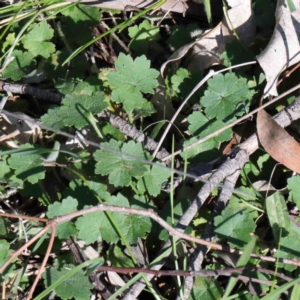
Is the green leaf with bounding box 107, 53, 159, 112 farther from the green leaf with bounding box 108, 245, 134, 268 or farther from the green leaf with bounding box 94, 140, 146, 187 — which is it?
the green leaf with bounding box 108, 245, 134, 268

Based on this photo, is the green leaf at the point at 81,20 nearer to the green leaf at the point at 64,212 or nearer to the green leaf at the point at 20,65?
the green leaf at the point at 20,65

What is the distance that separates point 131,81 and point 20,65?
69 centimetres

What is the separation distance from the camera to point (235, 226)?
2.13m

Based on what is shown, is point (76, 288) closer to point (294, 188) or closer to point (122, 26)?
point (294, 188)

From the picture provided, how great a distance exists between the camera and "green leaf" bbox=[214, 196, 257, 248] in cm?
212

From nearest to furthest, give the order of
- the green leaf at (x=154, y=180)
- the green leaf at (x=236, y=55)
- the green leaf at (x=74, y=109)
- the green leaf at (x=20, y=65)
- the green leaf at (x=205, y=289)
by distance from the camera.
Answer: the green leaf at (x=205, y=289)
the green leaf at (x=154, y=180)
the green leaf at (x=74, y=109)
the green leaf at (x=236, y=55)
the green leaf at (x=20, y=65)

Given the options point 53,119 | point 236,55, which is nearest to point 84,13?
point 53,119

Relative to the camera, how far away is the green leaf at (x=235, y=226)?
2117 millimetres

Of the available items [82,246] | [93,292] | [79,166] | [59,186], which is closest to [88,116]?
[79,166]

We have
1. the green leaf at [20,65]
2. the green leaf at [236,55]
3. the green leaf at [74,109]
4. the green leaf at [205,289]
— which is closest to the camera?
the green leaf at [205,289]

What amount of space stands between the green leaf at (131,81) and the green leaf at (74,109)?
87mm

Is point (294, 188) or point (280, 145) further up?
point (280, 145)

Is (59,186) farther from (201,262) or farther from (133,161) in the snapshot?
(201,262)

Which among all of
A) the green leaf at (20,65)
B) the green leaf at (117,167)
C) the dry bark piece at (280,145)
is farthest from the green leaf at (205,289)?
the green leaf at (20,65)
